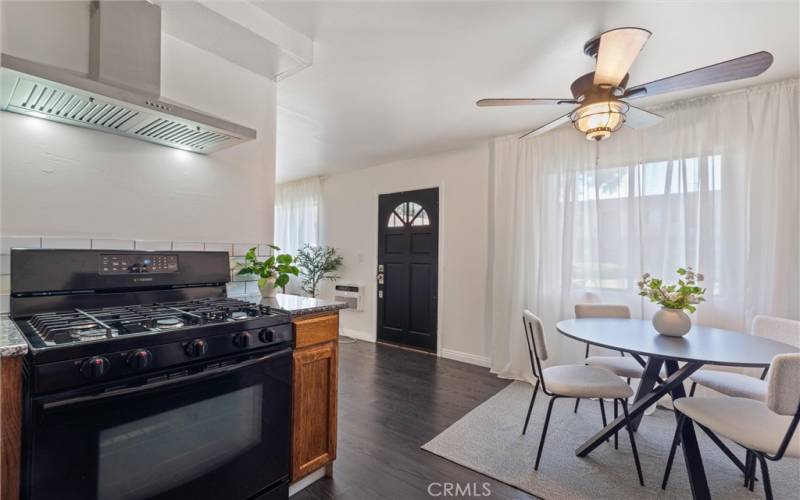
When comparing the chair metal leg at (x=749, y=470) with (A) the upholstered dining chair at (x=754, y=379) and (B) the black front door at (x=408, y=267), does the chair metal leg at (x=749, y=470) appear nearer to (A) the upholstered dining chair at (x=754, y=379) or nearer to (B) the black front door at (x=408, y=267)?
(A) the upholstered dining chair at (x=754, y=379)

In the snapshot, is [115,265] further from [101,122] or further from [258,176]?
[258,176]

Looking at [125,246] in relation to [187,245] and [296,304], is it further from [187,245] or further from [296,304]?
[296,304]

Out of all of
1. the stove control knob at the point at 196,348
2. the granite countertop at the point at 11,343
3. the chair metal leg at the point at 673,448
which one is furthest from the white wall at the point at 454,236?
the granite countertop at the point at 11,343

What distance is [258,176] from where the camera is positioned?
2.39 meters

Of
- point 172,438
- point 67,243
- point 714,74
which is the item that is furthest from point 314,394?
point 714,74

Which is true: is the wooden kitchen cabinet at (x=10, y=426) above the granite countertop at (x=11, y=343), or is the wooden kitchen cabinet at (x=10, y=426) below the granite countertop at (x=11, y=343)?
below

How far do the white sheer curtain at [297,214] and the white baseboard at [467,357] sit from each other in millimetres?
2725

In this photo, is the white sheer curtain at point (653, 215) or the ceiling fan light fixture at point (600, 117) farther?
the white sheer curtain at point (653, 215)

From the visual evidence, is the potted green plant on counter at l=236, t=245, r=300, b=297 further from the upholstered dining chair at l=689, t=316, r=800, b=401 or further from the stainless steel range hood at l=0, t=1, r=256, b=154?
the upholstered dining chair at l=689, t=316, r=800, b=401

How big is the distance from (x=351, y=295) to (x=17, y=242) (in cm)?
387

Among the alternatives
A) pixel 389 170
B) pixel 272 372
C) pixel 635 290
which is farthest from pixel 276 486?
pixel 389 170

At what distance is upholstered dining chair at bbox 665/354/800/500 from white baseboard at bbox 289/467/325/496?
184cm

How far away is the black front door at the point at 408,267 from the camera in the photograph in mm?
4457

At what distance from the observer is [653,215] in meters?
2.96
